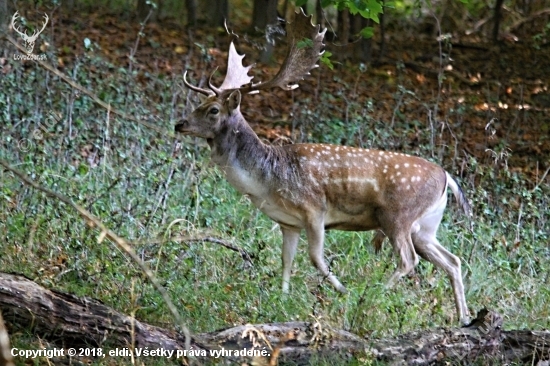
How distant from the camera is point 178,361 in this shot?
569 cm

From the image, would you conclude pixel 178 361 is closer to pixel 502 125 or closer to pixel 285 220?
pixel 285 220

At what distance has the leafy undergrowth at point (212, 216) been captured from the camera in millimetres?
7066

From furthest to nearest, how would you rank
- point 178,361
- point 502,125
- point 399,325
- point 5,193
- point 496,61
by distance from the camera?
1. point 496,61
2. point 502,125
3. point 5,193
4. point 399,325
5. point 178,361

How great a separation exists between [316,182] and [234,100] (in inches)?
39.2

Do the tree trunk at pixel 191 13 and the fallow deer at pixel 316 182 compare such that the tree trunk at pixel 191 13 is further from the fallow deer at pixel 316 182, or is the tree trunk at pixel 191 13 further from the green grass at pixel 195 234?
Answer: the fallow deer at pixel 316 182

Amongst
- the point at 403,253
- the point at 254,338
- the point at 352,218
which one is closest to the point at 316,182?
the point at 352,218

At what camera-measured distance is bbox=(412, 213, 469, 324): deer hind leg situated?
27.1 feet

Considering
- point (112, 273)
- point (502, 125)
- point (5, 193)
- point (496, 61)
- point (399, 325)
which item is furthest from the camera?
point (496, 61)

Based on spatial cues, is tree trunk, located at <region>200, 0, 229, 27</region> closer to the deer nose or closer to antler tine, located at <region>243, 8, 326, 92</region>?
antler tine, located at <region>243, 8, 326, 92</region>

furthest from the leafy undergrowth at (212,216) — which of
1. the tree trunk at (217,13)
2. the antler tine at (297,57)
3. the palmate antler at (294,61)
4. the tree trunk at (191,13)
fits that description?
the tree trunk at (217,13)

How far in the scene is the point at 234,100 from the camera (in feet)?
27.8

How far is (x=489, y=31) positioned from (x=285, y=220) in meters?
11.4

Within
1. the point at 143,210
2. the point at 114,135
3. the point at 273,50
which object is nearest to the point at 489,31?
the point at 273,50

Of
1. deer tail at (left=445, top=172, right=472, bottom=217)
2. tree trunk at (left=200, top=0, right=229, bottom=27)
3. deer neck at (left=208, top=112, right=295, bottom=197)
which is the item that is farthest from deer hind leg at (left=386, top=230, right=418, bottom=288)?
tree trunk at (left=200, top=0, right=229, bottom=27)
